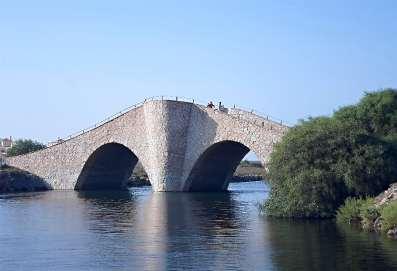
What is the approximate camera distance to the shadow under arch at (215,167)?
235ft

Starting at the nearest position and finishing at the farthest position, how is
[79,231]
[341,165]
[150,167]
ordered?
[79,231] < [341,165] < [150,167]

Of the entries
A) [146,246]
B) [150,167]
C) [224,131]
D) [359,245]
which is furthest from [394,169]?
[150,167]

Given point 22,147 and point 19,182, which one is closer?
point 19,182

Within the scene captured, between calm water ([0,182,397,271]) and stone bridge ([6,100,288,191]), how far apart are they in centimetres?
1757

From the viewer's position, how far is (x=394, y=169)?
137 ft

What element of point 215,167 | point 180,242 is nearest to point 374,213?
point 180,242

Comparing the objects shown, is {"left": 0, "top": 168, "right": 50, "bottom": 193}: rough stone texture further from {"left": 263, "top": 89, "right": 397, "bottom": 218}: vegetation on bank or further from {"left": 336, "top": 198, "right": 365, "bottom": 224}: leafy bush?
{"left": 336, "top": 198, "right": 365, "bottom": 224}: leafy bush

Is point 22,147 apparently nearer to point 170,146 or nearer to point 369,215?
point 170,146

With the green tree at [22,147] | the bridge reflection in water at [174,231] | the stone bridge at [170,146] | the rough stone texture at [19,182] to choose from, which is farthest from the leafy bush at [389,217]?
the green tree at [22,147]

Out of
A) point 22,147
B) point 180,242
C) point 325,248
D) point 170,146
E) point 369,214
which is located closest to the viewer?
point 325,248

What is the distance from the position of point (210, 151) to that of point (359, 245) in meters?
41.3

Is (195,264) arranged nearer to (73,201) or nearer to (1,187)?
(73,201)

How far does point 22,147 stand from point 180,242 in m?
78.3

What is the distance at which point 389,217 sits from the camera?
33531 mm
